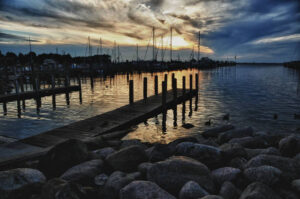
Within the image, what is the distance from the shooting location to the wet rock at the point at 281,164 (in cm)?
446

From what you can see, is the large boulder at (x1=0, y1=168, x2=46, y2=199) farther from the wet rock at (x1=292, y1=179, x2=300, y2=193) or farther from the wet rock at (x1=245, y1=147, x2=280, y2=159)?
the wet rock at (x1=245, y1=147, x2=280, y2=159)

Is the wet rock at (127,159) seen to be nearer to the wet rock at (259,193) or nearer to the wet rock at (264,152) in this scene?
the wet rock at (259,193)

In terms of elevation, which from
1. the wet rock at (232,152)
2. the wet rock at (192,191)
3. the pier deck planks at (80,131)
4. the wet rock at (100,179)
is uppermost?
the wet rock at (232,152)

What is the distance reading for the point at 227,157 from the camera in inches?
217

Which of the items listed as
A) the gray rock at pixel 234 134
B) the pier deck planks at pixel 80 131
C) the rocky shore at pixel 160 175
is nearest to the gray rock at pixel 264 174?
the rocky shore at pixel 160 175

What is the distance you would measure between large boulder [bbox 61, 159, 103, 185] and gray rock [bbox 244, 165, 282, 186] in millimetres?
3482

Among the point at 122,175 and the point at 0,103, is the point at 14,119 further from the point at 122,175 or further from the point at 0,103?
the point at 122,175

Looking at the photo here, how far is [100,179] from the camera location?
16.2ft

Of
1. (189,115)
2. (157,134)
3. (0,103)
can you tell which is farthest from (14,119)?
(189,115)

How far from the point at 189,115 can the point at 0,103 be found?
56.1 ft

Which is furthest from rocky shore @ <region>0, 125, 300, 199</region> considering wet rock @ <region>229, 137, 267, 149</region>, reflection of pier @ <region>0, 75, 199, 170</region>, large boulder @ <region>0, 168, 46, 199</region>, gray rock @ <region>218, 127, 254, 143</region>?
gray rock @ <region>218, 127, 254, 143</region>

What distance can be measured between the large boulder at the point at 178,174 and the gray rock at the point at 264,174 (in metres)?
0.86

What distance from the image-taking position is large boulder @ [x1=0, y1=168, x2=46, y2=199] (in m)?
3.96

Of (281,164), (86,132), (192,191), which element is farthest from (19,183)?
(281,164)
